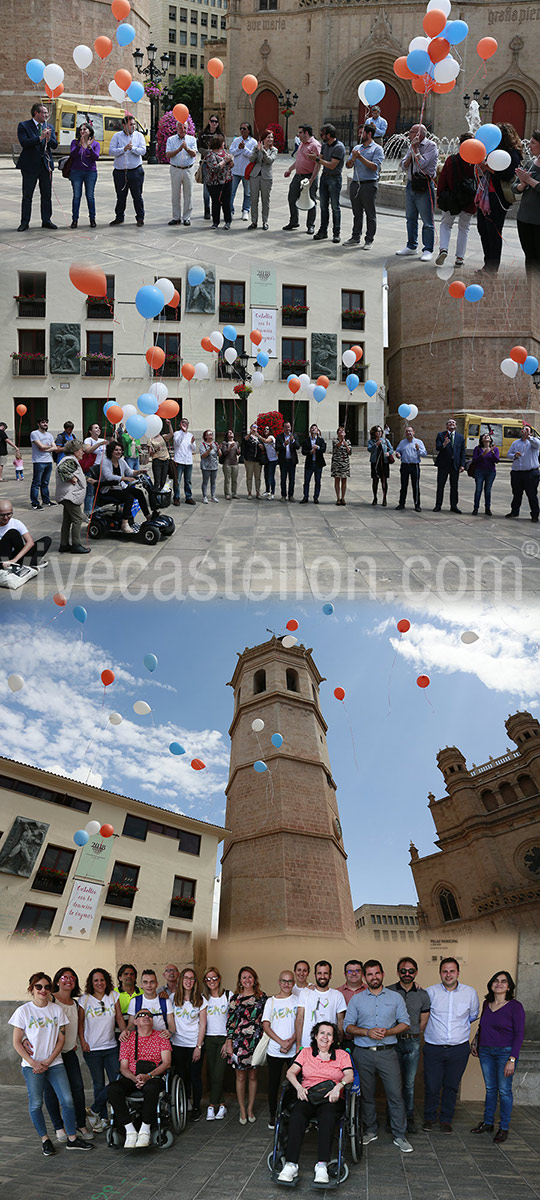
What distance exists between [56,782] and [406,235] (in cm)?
1021

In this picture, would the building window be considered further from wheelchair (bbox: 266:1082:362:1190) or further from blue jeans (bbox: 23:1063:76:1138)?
wheelchair (bbox: 266:1082:362:1190)

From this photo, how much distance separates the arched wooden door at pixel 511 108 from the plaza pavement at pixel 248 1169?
1593 inches

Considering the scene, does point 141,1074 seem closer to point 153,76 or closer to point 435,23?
point 435,23

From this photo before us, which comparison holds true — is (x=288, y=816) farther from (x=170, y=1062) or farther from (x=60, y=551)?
(x=170, y=1062)

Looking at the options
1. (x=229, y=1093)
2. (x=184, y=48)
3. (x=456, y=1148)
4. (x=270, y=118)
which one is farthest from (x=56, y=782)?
(x=184, y=48)

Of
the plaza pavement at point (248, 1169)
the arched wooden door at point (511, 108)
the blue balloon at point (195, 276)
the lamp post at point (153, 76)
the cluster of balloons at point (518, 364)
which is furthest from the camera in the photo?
the arched wooden door at point (511, 108)

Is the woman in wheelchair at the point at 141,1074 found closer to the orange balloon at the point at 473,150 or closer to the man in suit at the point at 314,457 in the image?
the man in suit at the point at 314,457

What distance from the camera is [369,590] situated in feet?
23.9

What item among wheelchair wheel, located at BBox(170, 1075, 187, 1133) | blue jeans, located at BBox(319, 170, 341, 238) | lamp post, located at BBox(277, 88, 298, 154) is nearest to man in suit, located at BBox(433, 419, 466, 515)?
blue jeans, located at BBox(319, 170, 341, 238)

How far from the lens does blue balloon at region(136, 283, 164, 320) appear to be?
749cm

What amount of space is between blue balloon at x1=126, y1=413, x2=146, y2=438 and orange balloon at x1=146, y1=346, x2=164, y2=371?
1.66 ft

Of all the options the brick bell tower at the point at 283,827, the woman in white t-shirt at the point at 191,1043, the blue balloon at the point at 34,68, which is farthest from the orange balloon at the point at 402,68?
the woman in white t-shirt at the point at 191,1043

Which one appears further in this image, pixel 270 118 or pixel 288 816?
pixel 270 118

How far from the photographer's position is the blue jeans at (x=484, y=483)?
9.43 metres
